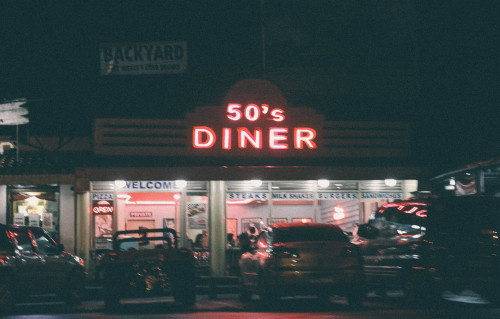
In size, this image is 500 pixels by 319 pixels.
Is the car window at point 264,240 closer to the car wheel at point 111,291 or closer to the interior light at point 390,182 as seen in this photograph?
the car wheel at point 111,291

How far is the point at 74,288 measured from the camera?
14977 millimetres

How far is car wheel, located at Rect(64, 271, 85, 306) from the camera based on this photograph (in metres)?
14.9

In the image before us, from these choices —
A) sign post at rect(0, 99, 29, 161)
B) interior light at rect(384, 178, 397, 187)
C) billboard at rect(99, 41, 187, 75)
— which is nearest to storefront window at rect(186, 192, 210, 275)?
billboard at rect(99, 41, 187, 75)

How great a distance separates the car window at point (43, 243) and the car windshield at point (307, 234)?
16.0 feet

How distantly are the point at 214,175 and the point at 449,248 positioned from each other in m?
9.36

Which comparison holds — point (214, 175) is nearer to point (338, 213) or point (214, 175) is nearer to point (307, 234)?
point (338, 213)

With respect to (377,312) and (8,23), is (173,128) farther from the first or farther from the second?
(377,312)

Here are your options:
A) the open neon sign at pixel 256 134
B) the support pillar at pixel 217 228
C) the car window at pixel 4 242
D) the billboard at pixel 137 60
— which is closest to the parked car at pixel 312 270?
the car window at pixel 4 242

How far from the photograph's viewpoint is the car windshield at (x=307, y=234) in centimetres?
1314

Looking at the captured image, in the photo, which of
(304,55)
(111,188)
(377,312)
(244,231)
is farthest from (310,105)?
(377,312)

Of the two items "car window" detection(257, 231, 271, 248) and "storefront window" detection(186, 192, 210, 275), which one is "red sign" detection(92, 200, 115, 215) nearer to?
"storefront window" detection(186, 192, 210, 275)

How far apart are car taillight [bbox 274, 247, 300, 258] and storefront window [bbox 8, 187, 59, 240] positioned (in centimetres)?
1098

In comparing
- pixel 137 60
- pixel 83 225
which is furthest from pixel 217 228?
pixel 137 60

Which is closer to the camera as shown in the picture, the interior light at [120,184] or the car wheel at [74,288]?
the car wheel at [74,288]
